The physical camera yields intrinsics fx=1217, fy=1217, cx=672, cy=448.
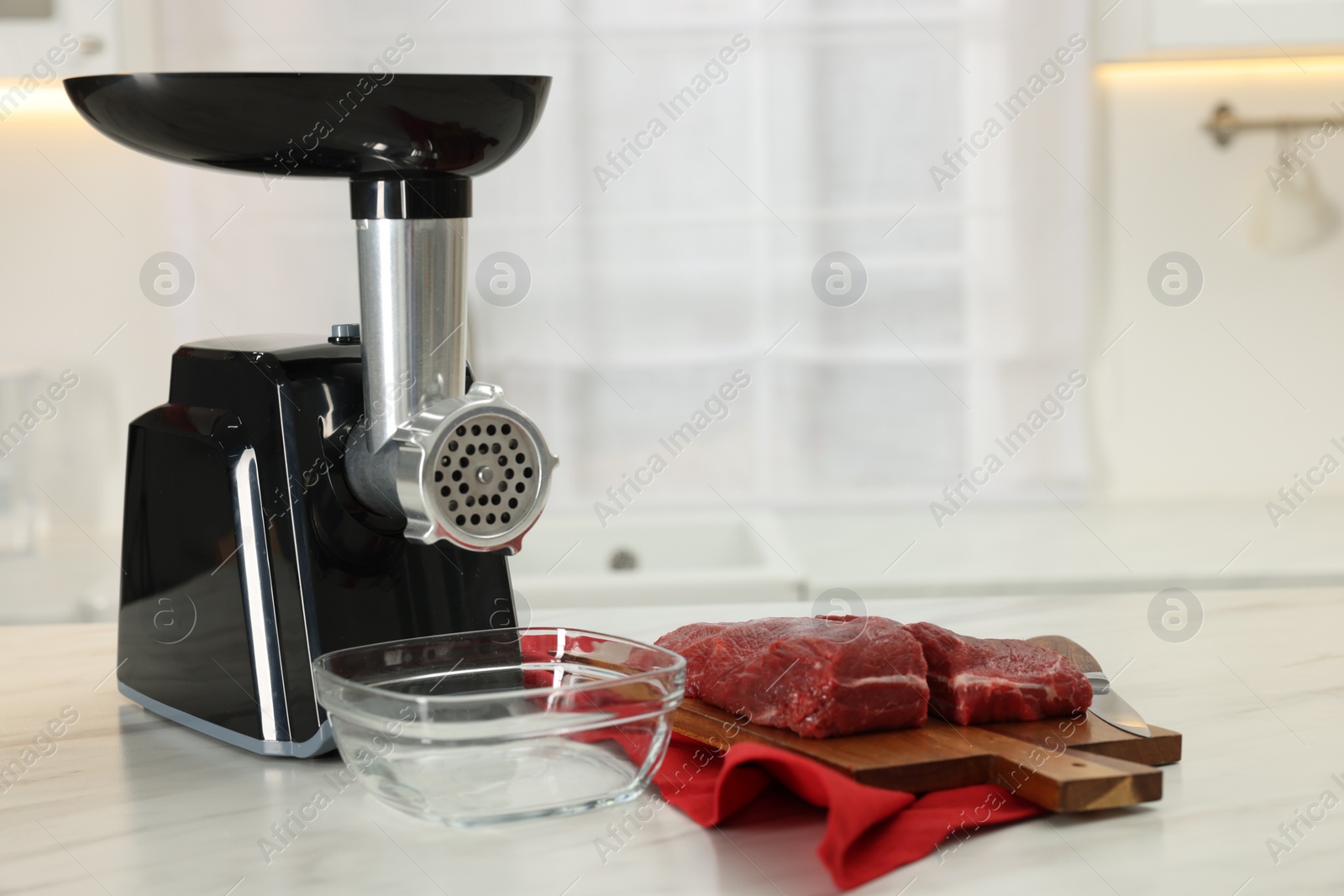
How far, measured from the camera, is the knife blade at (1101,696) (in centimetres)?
66

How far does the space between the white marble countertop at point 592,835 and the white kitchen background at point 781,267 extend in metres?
1.45

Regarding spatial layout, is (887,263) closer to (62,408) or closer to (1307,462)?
(1307,462)

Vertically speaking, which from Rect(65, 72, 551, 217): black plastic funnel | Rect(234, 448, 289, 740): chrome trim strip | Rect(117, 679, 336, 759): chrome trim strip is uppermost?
Rect(65, 72, 551, 217): black plastic funnel

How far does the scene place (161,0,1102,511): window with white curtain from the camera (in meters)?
2.21

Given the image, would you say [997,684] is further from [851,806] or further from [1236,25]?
[1236,25]

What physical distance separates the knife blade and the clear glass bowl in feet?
0.84

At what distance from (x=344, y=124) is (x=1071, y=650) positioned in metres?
0.55

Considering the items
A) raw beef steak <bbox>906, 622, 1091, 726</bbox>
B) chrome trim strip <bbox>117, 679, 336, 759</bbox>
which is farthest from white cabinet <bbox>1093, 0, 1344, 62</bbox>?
chrome trim strip <bbox>117, 679, 336, 759</bbox>

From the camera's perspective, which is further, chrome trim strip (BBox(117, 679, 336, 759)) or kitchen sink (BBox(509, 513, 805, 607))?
kitchen sink (BBox(509, 513, 805, 607))

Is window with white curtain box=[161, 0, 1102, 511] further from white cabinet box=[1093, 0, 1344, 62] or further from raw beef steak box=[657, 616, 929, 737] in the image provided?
raw beef steak box=[657, 616, 929, 737]

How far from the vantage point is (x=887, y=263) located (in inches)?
89.1

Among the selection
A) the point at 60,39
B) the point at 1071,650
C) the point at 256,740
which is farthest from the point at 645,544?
the point at 256,740

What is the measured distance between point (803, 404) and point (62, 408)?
1380mm

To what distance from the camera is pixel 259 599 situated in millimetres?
673
